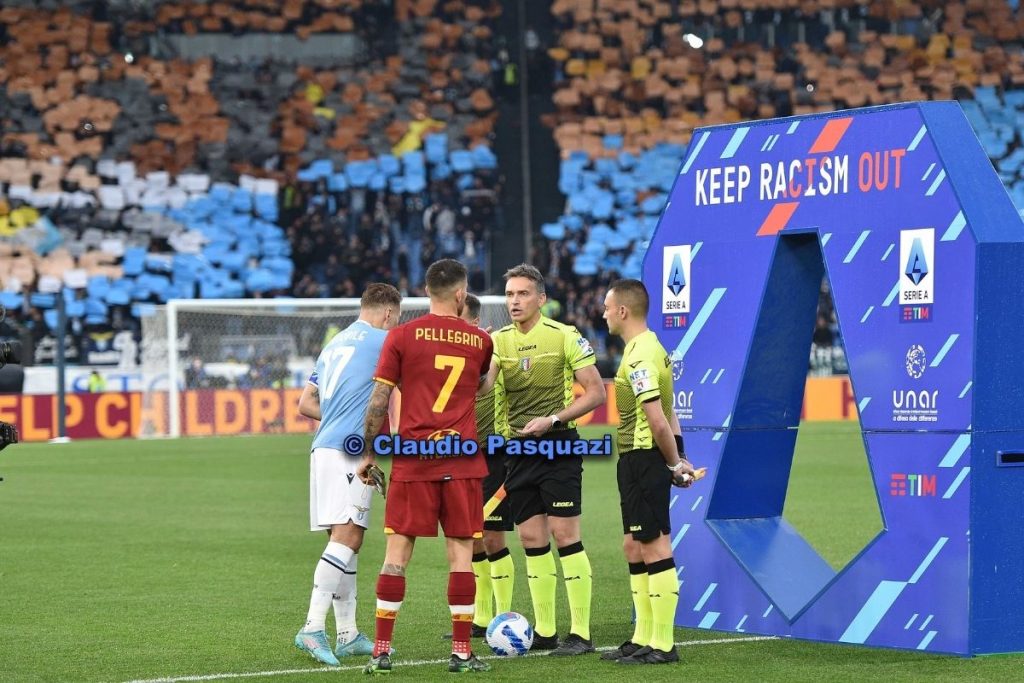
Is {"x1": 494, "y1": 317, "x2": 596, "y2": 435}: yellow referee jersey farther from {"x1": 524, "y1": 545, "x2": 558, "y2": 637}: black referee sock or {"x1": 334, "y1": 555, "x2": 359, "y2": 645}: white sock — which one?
{"x1": 334, "y1": 555, "x2": 359, "y2": 645}: white sock

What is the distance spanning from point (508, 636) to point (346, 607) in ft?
3.09

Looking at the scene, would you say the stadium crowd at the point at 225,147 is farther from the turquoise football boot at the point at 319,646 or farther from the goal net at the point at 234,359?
the turquoise football boot at the point at 319,646

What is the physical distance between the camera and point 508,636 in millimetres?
8578

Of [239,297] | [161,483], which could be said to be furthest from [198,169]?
[161,483]

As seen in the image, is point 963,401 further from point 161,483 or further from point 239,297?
point 239,297

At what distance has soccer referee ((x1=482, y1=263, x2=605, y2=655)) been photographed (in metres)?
8.87

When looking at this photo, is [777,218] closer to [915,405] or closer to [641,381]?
[915,405]

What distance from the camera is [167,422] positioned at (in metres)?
28.2

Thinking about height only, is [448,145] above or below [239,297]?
above

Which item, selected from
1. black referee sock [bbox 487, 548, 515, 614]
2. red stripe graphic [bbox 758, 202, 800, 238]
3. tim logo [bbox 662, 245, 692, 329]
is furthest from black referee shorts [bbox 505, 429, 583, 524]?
red stripe graphic [bbox 758, 202, 800, 238]

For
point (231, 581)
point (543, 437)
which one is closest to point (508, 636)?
point (543, 437)

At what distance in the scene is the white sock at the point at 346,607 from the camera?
8.73 m

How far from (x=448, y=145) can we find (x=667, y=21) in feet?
21.0

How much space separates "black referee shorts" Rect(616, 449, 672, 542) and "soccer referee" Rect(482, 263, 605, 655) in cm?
58
